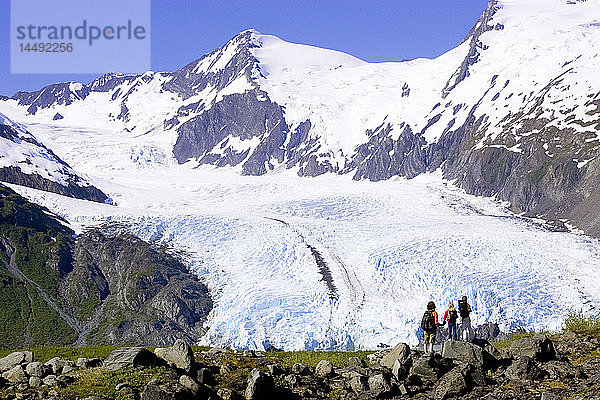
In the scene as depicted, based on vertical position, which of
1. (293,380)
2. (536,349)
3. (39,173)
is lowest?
(293,380)

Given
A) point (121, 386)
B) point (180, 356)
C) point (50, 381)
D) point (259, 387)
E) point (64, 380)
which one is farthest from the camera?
point (180, 356)

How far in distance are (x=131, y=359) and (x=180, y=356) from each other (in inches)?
62.8

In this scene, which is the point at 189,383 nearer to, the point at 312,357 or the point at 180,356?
the point at 180,356

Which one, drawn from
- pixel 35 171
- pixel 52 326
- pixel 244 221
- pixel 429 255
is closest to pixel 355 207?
pixel 244 221

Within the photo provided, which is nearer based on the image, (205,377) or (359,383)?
(205,377)

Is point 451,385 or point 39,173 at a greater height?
point 39,173

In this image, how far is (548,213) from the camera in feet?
336

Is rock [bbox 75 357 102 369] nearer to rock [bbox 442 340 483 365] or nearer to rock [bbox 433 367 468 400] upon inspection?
rock [bbox 433 367 468 400]

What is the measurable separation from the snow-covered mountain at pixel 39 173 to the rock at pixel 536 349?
371 ft

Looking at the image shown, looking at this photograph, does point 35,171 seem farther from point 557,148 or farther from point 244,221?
point 557,148

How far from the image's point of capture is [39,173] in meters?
123

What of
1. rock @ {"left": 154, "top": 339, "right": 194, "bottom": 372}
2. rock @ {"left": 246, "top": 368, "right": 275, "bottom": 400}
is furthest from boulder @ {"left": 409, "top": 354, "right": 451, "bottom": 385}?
rock @ {"left": 154, "top": 339, "right": 194, "bottom": 372}

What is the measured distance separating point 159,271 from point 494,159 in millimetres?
84957

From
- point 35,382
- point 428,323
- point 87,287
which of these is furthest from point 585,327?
point 87,287
